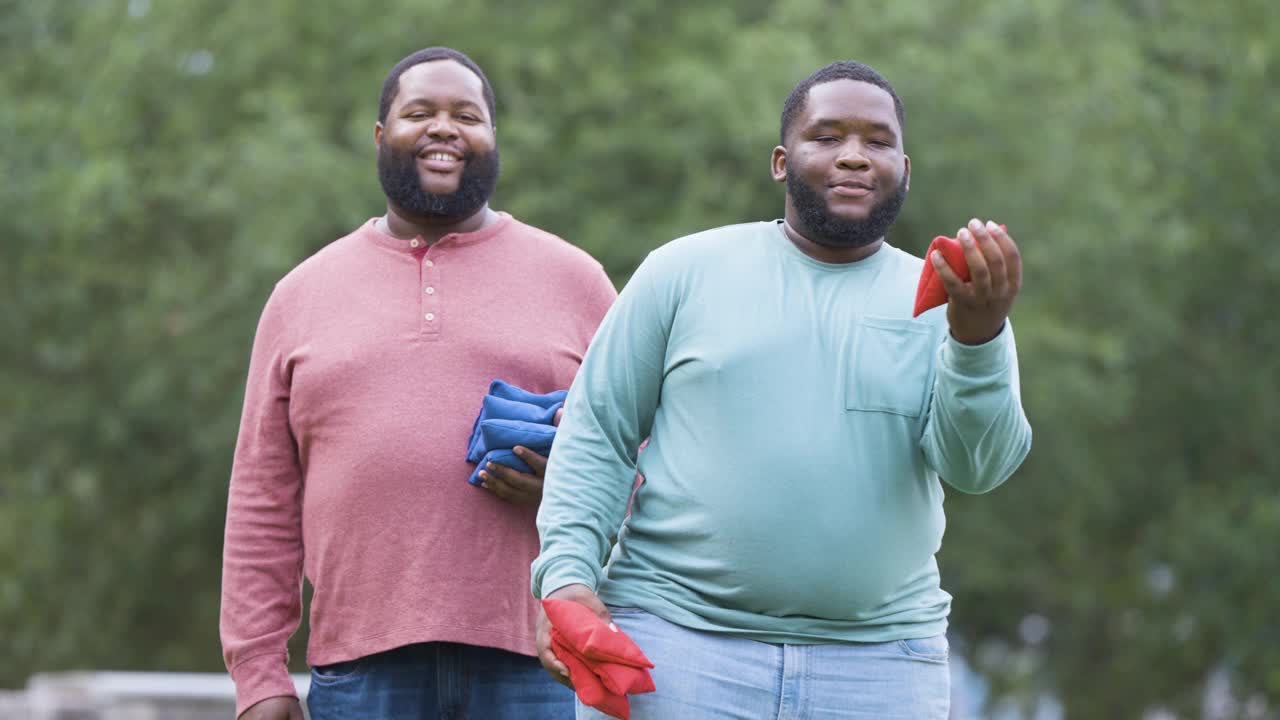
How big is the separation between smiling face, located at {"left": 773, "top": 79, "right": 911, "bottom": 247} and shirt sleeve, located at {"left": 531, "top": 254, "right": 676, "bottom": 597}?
32 cm

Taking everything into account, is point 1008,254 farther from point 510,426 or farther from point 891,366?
point 510,426

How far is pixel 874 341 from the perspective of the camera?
11.0 ft

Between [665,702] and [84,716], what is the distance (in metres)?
9.58

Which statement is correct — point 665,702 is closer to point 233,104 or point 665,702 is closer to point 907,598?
point 907,598

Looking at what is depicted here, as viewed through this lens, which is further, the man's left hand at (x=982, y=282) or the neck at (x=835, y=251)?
the neck at (x=835, y=251)

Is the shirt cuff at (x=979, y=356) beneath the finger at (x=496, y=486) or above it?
above

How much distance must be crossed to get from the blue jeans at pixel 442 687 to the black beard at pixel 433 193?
101cm

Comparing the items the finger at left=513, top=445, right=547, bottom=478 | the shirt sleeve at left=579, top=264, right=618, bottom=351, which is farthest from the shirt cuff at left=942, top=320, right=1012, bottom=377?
the shirt sleeve at left=579, top=264, right=618, bottom=351

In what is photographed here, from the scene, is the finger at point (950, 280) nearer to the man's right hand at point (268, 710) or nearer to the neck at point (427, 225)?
the neck at point (427, 225)

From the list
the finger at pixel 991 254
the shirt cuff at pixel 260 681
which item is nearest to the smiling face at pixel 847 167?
the finger at pixel 991 254

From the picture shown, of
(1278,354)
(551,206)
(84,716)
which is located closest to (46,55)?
(551,206)

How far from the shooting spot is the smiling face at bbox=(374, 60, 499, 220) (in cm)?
429

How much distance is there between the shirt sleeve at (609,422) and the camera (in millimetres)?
3463

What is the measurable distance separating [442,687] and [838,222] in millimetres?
1383
